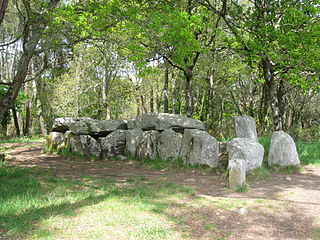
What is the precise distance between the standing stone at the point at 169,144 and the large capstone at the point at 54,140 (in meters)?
4.26

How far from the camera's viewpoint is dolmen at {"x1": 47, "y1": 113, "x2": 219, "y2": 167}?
9.98 m

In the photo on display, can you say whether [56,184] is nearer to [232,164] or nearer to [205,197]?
[205,197]

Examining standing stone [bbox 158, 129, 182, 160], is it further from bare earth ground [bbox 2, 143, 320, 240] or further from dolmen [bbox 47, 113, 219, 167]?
bare earth ground [bbox 2, 143, 320, 240]

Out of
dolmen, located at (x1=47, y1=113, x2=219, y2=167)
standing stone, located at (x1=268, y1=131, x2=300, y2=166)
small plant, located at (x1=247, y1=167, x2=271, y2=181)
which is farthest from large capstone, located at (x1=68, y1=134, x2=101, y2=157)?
standing stone, located at (x1=268, y1=131, x2=300, y2=166)

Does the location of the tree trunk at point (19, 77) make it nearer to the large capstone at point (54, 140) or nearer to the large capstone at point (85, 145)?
the large capstone at point (85, 145)

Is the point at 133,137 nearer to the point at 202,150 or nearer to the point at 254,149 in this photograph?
the point at 202,150

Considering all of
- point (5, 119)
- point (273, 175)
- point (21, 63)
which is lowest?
point (273, 175)

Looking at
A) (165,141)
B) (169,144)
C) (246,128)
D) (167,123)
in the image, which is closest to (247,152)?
(246,128)

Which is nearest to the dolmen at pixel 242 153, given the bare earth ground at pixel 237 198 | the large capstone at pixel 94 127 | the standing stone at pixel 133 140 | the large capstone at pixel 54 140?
the bare earth ground at pixel 237 198

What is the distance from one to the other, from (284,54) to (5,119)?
56.8ft

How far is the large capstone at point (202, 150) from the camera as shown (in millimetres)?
8984

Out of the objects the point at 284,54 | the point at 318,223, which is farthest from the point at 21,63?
the point at 284,54

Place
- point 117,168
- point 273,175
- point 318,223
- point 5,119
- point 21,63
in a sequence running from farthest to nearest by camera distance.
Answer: point 5,119, point 117,168, point 273,175, point 21,63, point 318,223

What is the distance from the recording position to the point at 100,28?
8.65m
